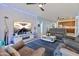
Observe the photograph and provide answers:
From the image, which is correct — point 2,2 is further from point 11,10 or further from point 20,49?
point 20,49

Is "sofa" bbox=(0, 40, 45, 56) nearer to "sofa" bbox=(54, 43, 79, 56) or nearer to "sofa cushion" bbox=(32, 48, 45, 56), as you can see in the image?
"sofa cushion" bbox=(32, 48, 45, 56)

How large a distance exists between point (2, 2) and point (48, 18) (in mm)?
891

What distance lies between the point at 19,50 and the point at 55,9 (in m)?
0.99

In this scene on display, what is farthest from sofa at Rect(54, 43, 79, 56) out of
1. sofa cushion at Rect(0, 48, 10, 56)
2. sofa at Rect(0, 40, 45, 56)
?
sofa cushion at Rect(0, 48, 10, 56)

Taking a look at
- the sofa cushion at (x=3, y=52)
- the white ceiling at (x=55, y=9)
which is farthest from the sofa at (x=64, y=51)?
the sofa cushion at (x=3, y=52)

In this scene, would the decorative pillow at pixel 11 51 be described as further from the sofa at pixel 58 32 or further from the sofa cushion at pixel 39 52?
the sofa at pixel 58 32

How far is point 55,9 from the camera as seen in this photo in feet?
8.17

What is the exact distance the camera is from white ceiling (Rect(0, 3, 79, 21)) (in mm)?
2453

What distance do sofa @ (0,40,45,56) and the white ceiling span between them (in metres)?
0.62

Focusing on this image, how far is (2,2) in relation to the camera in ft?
8.12

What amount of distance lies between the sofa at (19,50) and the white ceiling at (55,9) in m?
0.62

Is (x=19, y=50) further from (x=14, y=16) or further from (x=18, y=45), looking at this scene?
(x=14, y=16)

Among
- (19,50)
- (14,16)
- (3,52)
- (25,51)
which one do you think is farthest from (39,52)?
(14,16)

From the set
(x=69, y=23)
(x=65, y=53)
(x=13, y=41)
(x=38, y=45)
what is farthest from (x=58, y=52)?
(x=13, y=41)
